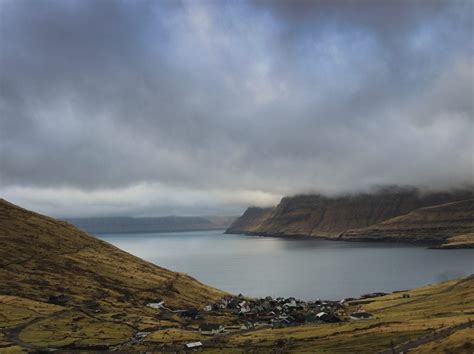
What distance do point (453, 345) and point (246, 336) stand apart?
60.2m

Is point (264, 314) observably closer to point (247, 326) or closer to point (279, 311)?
point (279, 311)

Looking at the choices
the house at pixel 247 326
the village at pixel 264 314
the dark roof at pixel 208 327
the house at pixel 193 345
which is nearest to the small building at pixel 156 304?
the village at pixel 264 314

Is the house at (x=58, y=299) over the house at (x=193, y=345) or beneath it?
over

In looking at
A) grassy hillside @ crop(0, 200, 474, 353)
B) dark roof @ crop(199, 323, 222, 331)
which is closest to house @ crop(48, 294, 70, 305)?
grassy hillside @ crop(0, 200, 474, 353)

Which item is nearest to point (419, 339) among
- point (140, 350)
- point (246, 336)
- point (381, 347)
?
point (381, 347)

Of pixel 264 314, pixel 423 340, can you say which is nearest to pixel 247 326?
pixel 264 314

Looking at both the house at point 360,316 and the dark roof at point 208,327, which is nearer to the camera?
the dark roof at point 208,327

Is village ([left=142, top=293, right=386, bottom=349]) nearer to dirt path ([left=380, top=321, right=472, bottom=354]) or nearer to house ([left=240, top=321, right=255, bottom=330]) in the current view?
house ([left=240, top=321, right=255, bottom=330])

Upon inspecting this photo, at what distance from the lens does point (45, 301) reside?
168375mm

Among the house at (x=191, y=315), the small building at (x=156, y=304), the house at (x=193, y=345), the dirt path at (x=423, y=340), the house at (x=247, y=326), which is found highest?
the dirt path at (x=423, y=340)

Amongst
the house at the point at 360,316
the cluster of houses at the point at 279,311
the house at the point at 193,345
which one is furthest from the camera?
the cluster of houses at the point at 279,311

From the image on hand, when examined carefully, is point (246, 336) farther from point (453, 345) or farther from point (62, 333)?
point (453, 345)

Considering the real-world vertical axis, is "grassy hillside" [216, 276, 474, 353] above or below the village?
above

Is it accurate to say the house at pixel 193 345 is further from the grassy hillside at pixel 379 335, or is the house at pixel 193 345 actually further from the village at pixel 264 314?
the grassy hillside at pixel 379 335
